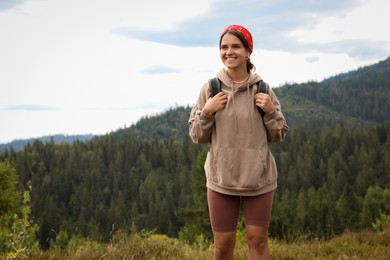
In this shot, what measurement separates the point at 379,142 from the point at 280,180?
106 feet

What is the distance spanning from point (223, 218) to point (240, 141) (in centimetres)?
63

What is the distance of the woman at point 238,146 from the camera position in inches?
136

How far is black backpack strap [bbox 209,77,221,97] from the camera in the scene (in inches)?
141

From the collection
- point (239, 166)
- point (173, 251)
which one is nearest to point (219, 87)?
point (239, 166)

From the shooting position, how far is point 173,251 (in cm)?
518

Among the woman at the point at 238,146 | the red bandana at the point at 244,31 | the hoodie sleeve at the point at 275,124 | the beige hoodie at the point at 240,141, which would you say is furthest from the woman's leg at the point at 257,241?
the red bandana at the point at 244,31

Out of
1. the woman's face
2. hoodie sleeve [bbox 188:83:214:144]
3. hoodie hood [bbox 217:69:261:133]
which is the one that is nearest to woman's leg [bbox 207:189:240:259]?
hoodie sleeve [bbox 188:83:214:144]

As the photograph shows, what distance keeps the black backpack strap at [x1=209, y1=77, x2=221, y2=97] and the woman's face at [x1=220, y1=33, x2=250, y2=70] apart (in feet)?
0.50

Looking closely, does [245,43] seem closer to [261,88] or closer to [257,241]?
[261,88]

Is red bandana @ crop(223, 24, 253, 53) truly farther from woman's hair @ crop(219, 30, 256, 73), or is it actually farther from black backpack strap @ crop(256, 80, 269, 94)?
black backpack strap @ crop(256, 80, 269, 94)

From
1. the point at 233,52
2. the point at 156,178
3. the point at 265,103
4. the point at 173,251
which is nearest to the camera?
the point at 265,103

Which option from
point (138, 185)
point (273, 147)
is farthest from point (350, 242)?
point (273, 147)

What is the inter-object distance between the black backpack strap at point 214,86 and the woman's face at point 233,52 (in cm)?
15

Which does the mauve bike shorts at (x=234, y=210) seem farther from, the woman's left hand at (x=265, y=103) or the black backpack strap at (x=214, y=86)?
the black backpack strap at (x=214, y=86)
